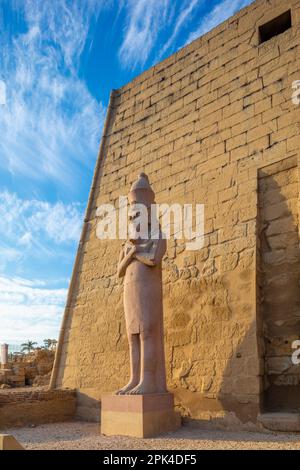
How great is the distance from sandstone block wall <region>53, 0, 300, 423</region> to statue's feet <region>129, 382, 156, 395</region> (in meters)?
1.00

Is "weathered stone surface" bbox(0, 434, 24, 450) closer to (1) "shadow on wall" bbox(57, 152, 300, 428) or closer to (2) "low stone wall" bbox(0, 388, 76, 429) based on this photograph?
(1) "shadow on wall" bbox(57, 152, 300, 428)

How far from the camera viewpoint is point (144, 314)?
4969mm

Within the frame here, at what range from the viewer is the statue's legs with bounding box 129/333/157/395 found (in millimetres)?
4797

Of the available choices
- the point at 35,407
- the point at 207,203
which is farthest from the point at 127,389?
the point at 207,203

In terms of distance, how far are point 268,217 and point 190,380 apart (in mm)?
2172

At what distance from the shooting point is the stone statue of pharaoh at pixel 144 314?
490cm

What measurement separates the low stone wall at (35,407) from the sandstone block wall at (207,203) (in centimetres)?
28

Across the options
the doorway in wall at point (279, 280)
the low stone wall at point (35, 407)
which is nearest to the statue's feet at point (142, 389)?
the doorway in wall at point (279, 280)

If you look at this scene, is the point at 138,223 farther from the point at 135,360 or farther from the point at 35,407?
the point at 35,407

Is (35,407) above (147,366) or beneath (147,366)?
beneath

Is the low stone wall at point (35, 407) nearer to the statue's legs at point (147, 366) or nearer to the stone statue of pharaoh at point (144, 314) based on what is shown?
the stone statue of pharaoh at point (144, 314)

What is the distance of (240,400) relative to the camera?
5.20 m

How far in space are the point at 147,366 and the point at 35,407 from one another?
2.25 m
